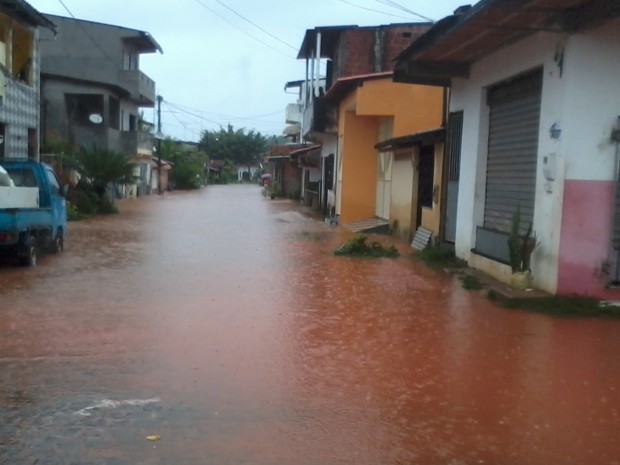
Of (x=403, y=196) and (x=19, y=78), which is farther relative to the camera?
(x=19, y=78)

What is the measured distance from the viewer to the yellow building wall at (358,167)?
2519 cm

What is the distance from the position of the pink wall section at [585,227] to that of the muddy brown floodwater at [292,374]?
1011mm

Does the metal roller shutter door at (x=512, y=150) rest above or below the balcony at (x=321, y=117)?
below

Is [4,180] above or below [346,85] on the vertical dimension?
below

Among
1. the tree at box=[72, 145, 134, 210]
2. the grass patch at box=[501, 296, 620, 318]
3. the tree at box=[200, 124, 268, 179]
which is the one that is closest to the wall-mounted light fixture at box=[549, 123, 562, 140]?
the grass patch at box=[501, 296, 620, 318]

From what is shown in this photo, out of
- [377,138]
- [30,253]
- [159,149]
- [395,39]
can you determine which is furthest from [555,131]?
[159,149]

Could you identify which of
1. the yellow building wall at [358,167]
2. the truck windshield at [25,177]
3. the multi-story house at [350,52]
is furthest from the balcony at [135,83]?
the truck windshield at [25,177]

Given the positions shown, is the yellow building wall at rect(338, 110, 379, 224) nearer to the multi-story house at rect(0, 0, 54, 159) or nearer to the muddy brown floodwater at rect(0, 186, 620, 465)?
the multi-story house at rect(0, 0, 54, 159)

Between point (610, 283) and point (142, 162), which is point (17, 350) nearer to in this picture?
point (610, 283)

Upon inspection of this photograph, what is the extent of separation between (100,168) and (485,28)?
21095 mm

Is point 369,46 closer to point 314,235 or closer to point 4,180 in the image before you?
point 314,235

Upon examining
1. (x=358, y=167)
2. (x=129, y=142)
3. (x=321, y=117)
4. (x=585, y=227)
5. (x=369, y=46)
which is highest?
(x=369, y=46)

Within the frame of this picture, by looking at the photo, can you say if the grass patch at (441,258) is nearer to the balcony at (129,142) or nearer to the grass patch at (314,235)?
the grass patch at (314,235)

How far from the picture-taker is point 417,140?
58.9 ft
